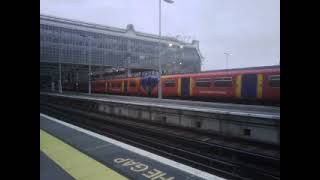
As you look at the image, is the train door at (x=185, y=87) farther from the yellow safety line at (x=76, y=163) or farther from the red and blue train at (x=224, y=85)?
the yellow safety line at (x=76, y=163)

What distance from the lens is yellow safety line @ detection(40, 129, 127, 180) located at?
6301mm

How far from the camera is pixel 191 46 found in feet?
269

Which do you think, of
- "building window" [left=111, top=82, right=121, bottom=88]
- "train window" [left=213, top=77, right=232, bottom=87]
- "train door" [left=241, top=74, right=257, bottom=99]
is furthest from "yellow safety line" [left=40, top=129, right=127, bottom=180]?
"building window" [left=111, top=82, right=121, bottom=88]

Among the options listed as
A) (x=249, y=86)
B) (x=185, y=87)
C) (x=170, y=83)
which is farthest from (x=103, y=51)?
(x=249, y=86)

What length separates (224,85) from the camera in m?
21.1

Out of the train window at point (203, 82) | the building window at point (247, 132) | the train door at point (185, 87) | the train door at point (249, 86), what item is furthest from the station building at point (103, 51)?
the building window at point (247, 132)

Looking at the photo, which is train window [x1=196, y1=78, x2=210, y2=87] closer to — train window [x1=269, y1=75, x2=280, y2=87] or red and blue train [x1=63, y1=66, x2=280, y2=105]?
red and blue train [x1=63, y1=66, x2=280, y2=105]

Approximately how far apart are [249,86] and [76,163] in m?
14.8

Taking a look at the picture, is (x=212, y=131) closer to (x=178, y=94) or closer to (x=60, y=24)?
(x=178, y=94)

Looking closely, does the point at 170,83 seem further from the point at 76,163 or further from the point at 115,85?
the point at 76,163
